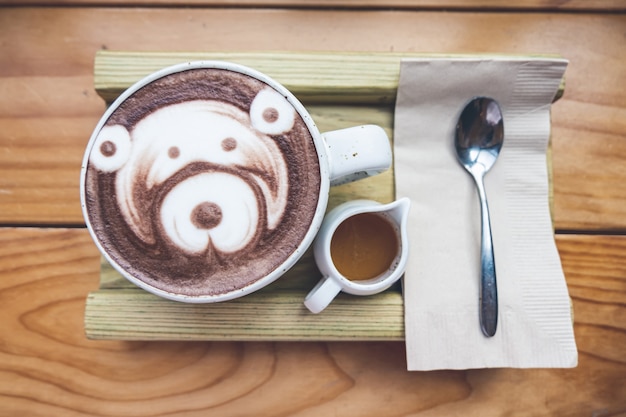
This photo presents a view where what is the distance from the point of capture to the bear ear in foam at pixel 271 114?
1.94ft

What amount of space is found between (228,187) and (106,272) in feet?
0.85

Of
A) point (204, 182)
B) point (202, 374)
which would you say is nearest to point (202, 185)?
point (204, 182)

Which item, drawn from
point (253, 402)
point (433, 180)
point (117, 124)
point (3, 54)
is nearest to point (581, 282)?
point (433, 180)

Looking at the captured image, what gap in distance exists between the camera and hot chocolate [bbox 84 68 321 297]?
0.59 meters

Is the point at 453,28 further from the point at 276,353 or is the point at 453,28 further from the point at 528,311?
the point at 276,353

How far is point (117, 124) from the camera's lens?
590mm

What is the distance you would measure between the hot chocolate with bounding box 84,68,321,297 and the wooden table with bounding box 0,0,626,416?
0.73 feet

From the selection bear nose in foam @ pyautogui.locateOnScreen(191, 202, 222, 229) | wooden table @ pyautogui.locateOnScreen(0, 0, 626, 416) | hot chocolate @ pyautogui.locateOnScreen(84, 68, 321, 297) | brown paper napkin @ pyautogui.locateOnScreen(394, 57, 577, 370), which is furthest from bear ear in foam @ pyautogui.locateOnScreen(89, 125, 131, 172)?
brown paper napkin @ pyautogui.locateOnScreen(394, 57, 577, 370)

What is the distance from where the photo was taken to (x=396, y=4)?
81cm

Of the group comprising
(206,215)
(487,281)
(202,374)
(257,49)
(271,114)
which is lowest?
(202,374)

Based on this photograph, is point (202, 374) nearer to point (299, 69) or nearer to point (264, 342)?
point (264, 342)

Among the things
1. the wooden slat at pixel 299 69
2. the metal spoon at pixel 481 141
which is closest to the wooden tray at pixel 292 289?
the wooden slat at pixel 299 69

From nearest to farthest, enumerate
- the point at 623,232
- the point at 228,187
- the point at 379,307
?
1. the point at 228,187
2. the point at 379,307
3. the point at 623,232

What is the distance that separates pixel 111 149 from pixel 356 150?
0.29 m
